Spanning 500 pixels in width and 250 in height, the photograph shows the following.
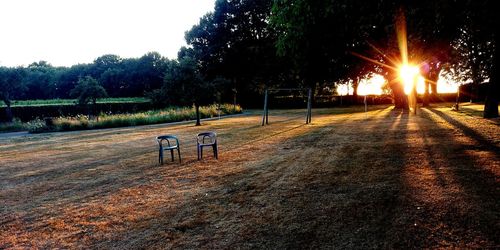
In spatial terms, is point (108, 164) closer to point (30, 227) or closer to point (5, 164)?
point (5, 164)

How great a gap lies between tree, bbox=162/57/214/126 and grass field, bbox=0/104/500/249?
12044 millimetres

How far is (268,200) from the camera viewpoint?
5855 mm

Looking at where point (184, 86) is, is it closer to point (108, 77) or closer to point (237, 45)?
point (237, 45)

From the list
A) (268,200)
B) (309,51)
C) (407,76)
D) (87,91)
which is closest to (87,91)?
(87,91)

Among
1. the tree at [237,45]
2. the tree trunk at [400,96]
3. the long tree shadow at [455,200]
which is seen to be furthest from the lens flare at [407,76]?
the long tree shadow at [455,200]

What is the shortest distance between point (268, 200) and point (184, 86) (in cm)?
1761

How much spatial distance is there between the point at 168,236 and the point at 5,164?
9308 mm

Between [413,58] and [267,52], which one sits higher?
[267,52]

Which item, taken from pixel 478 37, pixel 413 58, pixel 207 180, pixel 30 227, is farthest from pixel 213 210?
pixel 413 58

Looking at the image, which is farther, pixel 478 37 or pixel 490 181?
pixel 478 37

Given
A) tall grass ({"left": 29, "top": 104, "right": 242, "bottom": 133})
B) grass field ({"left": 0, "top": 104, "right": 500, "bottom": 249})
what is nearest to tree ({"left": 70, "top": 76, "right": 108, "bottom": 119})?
tall grass ({"left": 29, "top": 104, "right": 242, "bottom": 133})

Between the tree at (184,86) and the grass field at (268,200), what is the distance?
39.5 ft

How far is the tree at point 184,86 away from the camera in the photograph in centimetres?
2238

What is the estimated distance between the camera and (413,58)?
94.1 feet
